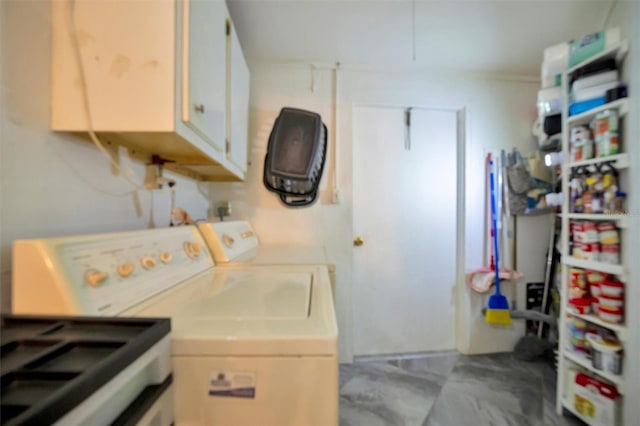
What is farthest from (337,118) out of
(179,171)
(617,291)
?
(617,291)

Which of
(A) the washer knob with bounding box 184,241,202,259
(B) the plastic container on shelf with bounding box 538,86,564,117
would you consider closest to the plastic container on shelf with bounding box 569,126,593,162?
(B) the plastic container on shelf with bounding box 538,86,564,117

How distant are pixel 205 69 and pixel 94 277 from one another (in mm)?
742

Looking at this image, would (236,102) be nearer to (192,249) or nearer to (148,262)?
(192,249)

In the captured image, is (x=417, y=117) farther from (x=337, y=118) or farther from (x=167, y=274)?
(x=167, y=274)

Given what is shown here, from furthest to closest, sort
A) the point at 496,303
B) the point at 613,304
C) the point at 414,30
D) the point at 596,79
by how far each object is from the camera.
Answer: the point at 496,303
the point at 414,30
the point at 596,79
the point at 613,304

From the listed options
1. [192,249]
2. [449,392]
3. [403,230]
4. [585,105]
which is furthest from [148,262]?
[585,105]

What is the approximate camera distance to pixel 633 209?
4.06ft

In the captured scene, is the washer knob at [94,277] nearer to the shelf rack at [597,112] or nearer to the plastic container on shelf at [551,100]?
the shelf rack at [597,112]

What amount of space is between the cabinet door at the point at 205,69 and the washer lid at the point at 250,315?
0.52 metres

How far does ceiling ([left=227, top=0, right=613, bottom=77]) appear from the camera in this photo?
1520mm

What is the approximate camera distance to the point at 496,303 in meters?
2.09

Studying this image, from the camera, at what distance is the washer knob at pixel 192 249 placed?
1034mm

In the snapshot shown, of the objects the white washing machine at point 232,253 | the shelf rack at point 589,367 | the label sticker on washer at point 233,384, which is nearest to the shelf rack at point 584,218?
the shelf rack at point 589,367

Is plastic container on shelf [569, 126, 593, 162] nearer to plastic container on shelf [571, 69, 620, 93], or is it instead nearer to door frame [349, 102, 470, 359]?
plastic container on shelf [571, 69, 620, 93]
